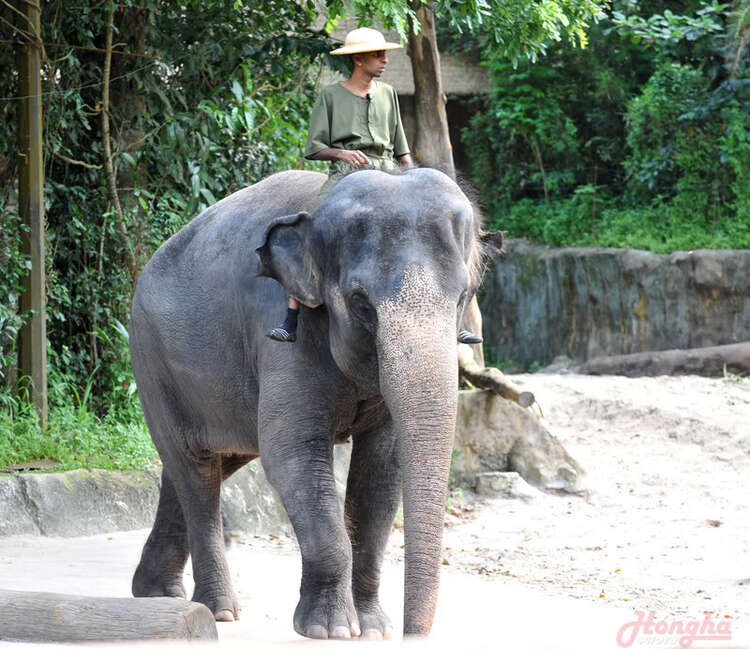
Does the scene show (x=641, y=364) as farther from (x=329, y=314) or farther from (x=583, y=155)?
(x=329, y=314)

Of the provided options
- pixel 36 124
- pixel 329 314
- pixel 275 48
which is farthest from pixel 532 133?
pixel 329 314

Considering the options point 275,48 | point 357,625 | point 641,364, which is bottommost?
point 641,364

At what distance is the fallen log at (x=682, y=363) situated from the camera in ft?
45.0

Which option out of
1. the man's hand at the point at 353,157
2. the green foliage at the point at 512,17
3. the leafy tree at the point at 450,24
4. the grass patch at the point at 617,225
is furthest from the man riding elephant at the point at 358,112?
the grass patch at the point at 617,225

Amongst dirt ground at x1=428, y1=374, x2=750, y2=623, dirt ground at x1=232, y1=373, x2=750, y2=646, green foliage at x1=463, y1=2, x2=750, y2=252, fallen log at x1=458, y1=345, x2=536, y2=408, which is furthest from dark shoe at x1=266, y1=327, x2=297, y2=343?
green foliage at x1=463, y1=2, x2=750, y2=252

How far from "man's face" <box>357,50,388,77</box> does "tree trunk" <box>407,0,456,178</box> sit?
15.0 ft

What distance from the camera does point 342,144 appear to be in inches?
229

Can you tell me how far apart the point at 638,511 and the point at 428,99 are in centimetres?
359

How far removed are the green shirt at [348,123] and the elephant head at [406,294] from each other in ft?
3.56

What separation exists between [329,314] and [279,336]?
189 millimetres

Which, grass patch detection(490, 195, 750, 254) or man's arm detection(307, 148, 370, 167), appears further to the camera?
grass patch detection(490, 195, 750, 254)

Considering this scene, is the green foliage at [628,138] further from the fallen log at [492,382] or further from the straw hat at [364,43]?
the straw hat at [364,43]

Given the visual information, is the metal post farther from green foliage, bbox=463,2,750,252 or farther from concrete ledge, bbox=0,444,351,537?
green foliage, bbox=463,2,750,252

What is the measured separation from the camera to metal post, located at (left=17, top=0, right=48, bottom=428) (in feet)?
27.4
